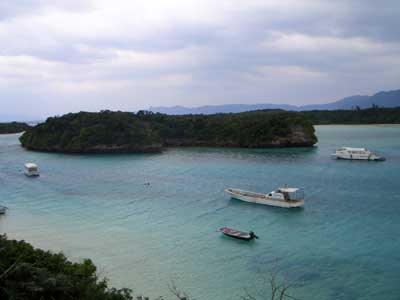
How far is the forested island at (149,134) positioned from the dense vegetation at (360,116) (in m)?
64.7

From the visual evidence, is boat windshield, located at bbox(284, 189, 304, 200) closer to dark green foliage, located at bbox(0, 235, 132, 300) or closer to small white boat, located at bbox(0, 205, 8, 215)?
dark green foliage, located at bbox(0, 235, 132, 300)

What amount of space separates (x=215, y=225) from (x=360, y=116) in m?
119

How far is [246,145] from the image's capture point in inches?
2776

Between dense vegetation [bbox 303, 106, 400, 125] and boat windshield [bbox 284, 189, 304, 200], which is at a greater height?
dense vegetation [bbox 303, 106, 400, 125]

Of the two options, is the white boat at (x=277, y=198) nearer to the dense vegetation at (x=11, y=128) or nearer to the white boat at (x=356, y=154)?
the white boat at (x=356, y=154)

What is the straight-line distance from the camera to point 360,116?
435 ft

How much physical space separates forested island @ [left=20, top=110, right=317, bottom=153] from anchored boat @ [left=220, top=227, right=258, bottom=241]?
147 ft

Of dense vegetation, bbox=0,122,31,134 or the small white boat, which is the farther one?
dense vegetation, bbox=0,122,31,134

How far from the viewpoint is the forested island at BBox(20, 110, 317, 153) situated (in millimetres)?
66938

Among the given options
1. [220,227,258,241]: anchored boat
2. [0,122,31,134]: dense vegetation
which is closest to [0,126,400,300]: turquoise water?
[220,227,258,241]: anchored boat

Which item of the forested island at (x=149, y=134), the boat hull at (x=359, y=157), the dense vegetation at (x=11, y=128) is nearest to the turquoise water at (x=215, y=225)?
the boat hull at (x=359, y=157)

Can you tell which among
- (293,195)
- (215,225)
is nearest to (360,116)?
(293,195)

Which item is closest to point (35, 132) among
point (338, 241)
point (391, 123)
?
point (338, 241)

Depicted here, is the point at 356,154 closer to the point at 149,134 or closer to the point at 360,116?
the point at 149,134
